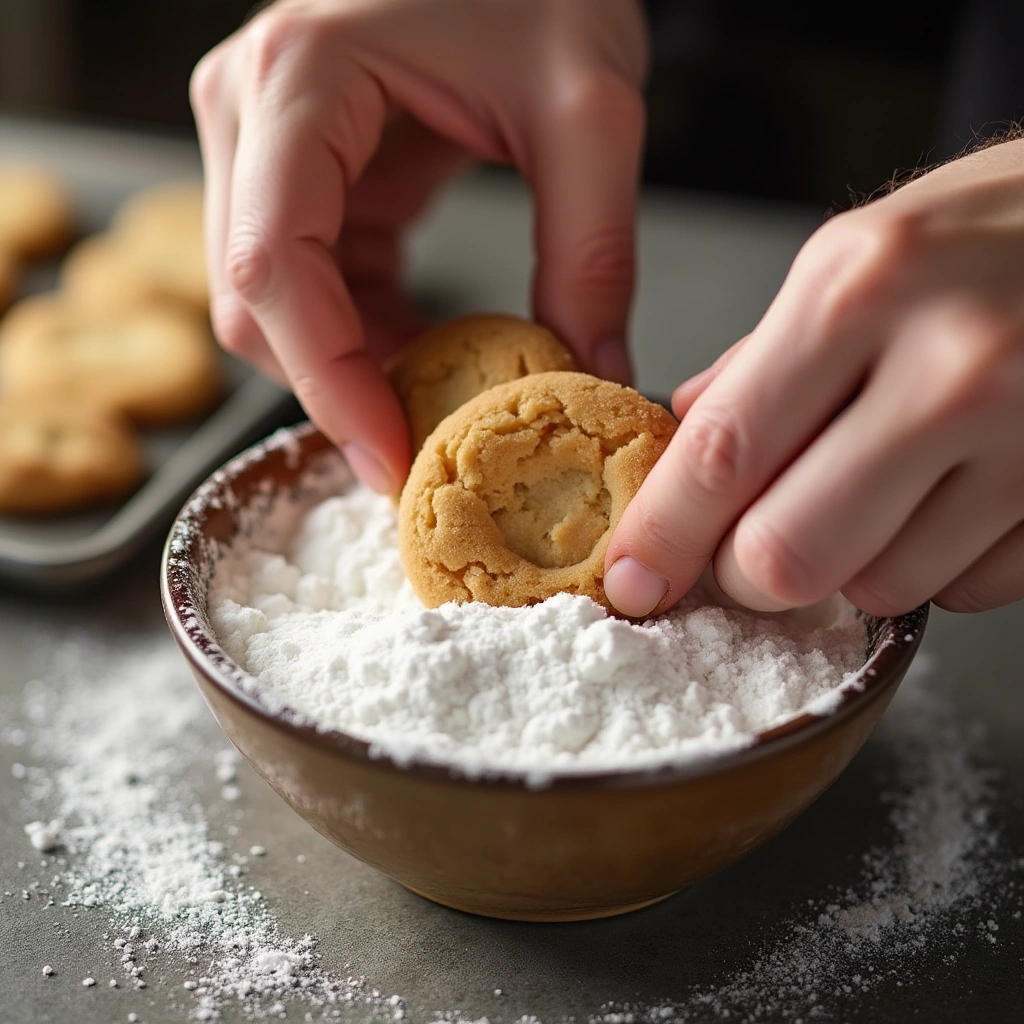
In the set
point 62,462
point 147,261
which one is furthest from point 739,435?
point 147,261

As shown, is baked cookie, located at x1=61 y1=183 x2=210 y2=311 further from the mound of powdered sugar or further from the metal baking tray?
the mound of powdered sugar

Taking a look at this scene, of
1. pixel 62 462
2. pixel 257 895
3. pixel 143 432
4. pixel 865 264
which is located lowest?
pixel 143 432

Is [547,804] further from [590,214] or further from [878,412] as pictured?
[590,214]

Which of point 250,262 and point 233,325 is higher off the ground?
point 250,262

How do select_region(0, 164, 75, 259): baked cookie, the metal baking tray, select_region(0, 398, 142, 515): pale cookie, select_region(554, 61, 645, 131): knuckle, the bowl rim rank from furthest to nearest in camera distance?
1. select_region(0, 164, 75, 259): baked cookie
2. select_region(0, 398, 142, 515): pale cookie
3. the metal baking tray
4. select_region(554, 61, 645, 131): knuckle
5. the bowl rim

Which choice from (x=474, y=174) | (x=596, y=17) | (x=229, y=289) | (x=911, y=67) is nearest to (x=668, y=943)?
(x=229, y=289)

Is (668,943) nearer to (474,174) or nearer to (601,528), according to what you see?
(601,528)

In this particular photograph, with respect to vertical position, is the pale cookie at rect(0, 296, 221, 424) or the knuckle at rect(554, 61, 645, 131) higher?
the knuckle at rect(554, 61, 645, 131)

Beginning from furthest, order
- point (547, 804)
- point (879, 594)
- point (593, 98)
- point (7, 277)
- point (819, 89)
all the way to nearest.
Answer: point (819, 89)
point (7, 277)
point (593, 98)
point (879, 594)
point (547, 804)

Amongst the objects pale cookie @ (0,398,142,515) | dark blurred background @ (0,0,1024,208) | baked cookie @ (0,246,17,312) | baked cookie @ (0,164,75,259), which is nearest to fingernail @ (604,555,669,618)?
pale cookie @ (0,398,142,515)
